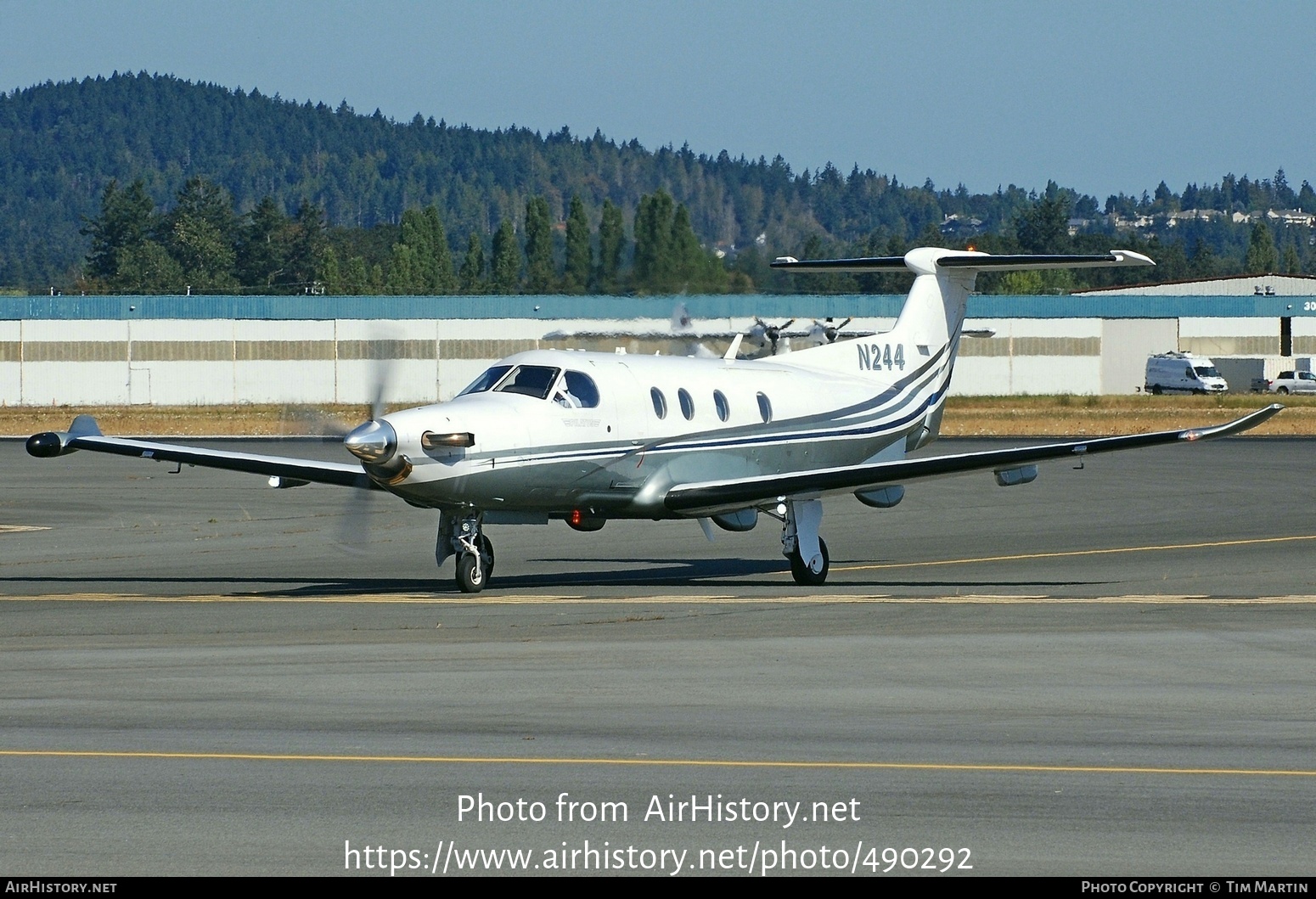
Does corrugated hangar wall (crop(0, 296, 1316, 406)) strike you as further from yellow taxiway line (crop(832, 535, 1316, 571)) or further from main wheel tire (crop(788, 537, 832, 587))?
main wheel tire (crop(788, 537, 832, 587))

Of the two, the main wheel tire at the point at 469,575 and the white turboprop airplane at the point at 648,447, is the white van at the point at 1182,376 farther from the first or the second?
the main wheel tire at the point at 469,575

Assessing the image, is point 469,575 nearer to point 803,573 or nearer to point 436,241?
point 803,573

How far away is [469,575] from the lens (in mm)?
20078

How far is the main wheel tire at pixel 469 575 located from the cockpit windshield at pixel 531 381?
6.60 ft

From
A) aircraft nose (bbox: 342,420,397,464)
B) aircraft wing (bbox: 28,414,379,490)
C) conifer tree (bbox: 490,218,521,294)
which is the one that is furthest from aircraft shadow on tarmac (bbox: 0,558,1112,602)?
conifer tree (bbox: 490,218,521,294)

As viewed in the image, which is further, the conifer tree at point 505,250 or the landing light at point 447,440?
the conifer tree at point 505,250

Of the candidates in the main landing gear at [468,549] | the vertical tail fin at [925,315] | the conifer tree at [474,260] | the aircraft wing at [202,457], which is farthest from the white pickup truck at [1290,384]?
the aircraft wing at [202,457]

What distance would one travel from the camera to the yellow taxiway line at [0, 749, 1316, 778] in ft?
32.2

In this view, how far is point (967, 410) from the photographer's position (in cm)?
7569

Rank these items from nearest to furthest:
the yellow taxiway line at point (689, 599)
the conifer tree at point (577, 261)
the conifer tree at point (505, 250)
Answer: the yellow taxiway line at point (689, 599) → the conifer tree at point (577, 261) → the conifer tree at point (505, 250)

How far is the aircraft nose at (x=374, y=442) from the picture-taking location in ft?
59.2

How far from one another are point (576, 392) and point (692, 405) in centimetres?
214

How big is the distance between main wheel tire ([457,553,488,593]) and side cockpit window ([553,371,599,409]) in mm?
2138
